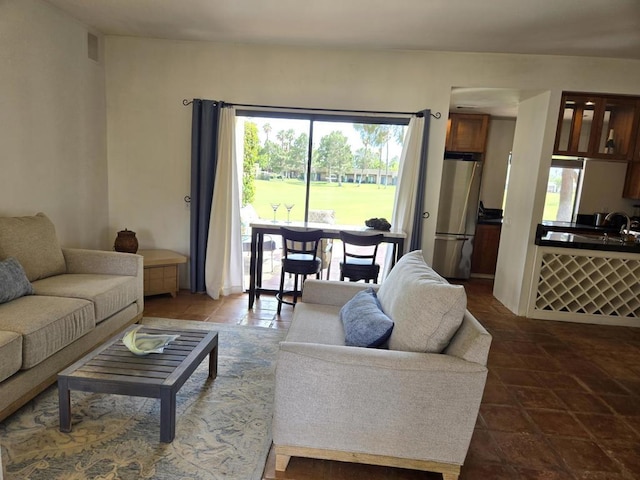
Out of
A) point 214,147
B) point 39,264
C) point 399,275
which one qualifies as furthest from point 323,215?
point 39,264

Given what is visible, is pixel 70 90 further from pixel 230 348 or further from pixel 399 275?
pixel 399 275

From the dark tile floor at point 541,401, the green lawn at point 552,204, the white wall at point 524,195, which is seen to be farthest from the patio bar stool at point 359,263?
the green lawn at point 552,204

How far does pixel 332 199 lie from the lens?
462 cm

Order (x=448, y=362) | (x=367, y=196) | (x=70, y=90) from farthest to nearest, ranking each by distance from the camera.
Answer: (x=367, y=196), (x=70, y=90), (x=448, y=362)

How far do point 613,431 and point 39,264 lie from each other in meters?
4.04

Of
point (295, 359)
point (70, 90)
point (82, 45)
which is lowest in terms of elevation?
point (295, 359)

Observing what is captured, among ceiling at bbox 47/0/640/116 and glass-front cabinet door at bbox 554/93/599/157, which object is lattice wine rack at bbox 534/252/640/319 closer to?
glass-front cabinet door at bbox 554/93/599/157

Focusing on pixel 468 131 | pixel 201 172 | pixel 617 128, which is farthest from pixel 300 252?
pixel 617 128

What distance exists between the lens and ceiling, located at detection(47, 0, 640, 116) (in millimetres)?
3061

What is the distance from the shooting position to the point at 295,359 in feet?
5.73

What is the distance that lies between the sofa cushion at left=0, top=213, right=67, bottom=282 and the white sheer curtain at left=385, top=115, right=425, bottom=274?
3150 millimetres

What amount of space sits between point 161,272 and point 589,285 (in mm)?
4568

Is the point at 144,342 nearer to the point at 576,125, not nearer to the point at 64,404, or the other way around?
the point at 64,404

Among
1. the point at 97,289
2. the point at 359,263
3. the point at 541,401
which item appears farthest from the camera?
the point at 359,263
